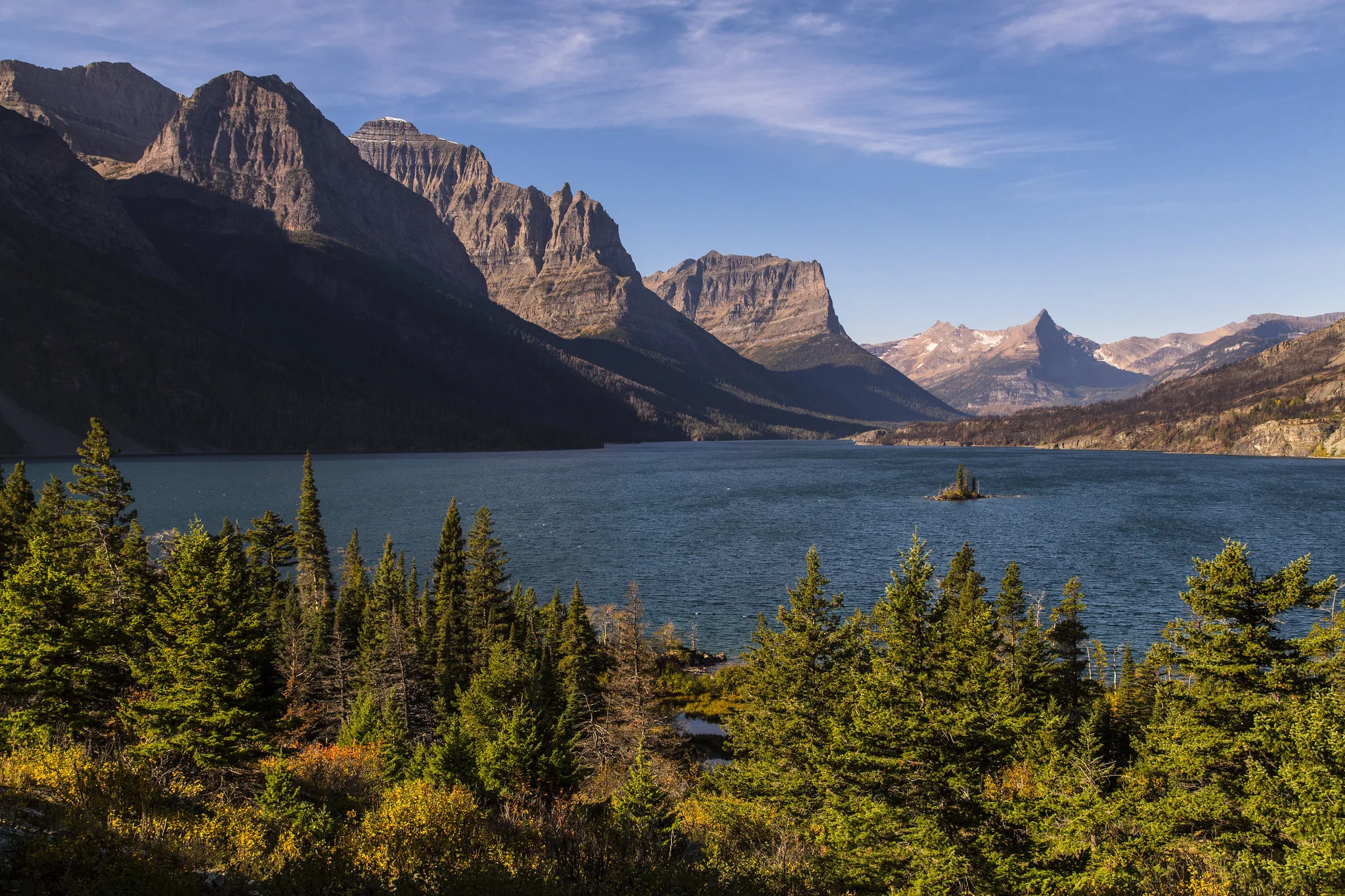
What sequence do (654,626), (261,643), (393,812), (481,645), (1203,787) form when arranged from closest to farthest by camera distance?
(393,812) → (1203,787) → (261,643) → (481,645) → (654,626)

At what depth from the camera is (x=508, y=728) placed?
34562 mm

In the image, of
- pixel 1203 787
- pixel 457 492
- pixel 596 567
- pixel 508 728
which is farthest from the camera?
pixel 457 492

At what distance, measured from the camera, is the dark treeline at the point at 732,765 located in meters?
18.0

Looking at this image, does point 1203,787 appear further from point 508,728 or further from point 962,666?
point 508,728

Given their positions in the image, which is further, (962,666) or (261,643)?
(261,643)

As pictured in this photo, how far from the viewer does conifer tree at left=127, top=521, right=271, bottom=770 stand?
28609mm

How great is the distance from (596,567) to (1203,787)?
83.8 m

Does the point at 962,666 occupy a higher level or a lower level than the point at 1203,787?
higher

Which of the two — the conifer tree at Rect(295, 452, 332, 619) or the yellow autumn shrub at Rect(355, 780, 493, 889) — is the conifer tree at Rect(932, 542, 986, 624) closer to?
the yellow autumn shrub at Rect(355, 780, 493, 889)

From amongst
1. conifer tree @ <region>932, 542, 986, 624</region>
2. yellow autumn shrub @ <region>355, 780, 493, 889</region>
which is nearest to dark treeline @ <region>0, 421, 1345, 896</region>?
yellow autumn shrub @ <region>355, 780, 493, 889</region>

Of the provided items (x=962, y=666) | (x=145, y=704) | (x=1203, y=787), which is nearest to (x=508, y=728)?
(x=145, y=704)

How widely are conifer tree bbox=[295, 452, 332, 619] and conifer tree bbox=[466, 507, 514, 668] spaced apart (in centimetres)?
2350

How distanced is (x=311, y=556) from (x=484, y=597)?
97.3 ft

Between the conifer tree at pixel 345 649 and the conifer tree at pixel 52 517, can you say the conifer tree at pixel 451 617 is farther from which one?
the conifer tree at pixel 52 517
